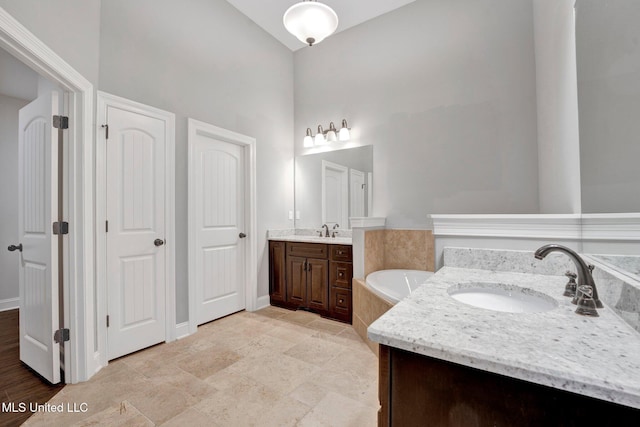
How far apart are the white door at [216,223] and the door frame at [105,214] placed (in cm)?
20

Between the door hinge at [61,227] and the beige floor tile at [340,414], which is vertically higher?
the door hinge at [61,227]

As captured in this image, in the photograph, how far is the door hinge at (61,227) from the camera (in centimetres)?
186


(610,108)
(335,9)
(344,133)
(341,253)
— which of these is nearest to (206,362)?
(341,253)

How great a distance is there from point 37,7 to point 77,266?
153cm

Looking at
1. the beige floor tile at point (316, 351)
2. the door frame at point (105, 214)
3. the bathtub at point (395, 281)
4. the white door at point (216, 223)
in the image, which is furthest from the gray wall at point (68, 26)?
the bathtub at point (395, 281)

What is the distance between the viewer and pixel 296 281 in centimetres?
337

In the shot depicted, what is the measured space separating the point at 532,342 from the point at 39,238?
279 cm

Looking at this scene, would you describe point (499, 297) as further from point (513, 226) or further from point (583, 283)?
point (513, 226)

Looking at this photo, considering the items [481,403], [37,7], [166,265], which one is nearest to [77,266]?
[166,265]

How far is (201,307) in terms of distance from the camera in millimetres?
2875

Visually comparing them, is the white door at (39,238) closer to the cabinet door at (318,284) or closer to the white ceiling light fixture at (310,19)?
the white ceiling light fixture at (310,19)

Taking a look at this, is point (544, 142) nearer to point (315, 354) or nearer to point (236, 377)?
point (315, 354)

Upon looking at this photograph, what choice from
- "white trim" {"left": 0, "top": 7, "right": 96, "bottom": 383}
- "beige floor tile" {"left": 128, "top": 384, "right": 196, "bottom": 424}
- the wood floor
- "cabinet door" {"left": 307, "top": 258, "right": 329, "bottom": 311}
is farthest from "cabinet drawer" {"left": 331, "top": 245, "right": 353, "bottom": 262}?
the wood floor

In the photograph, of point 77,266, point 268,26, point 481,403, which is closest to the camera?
point 481,403
